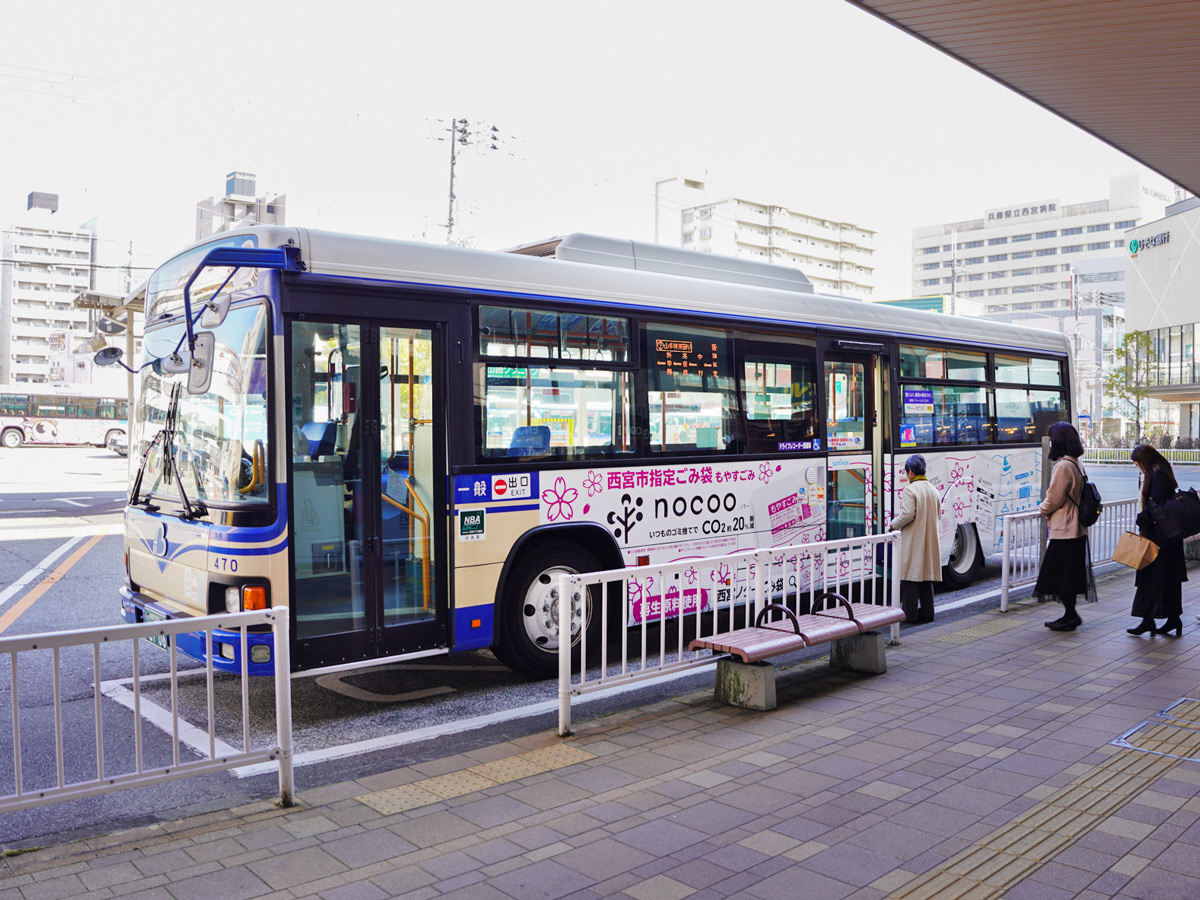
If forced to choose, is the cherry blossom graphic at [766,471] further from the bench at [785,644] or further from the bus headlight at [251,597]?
the bus headlight at [251,597]

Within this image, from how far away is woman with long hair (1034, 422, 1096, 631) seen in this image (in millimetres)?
8578

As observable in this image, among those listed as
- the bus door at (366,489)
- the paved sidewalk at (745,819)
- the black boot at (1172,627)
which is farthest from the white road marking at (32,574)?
the black boot at (1172,627)

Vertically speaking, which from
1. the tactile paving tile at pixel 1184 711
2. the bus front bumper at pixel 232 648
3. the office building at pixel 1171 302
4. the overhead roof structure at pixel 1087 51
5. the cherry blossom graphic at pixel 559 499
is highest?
the office building at pixel 1171 302

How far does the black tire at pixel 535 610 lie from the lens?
6.97 meters

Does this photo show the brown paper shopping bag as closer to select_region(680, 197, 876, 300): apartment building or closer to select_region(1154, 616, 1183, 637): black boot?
select_region(1154, 616, 1183, 637): black boot

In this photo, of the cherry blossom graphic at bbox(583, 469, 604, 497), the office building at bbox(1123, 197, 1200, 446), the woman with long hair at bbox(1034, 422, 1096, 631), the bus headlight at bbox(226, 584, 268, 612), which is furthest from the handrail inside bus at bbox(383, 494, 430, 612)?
the office building at bbox(1123, 197, 1200, 446)

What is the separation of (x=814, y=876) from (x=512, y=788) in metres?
1.62

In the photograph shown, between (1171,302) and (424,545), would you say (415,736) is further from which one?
(1171,302)

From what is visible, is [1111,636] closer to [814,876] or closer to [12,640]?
[814,876]

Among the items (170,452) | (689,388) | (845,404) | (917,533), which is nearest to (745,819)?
(689,388)

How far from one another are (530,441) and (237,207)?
2166 inches

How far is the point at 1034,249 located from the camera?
114500mm

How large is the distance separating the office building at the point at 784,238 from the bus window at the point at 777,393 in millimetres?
84718

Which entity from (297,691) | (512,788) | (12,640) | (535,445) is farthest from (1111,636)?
(12,640)
